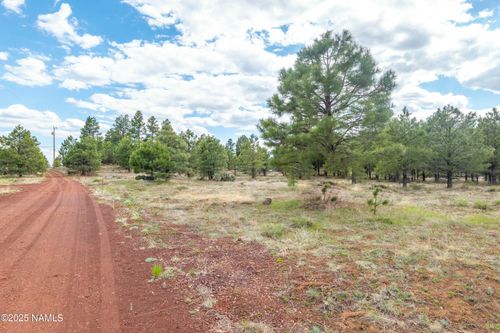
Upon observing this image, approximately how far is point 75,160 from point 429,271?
5874cm

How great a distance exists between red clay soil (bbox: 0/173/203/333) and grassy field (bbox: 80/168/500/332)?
691 millimetres

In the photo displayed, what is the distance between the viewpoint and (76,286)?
18.1 ft

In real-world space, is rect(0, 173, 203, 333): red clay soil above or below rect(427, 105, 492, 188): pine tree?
below

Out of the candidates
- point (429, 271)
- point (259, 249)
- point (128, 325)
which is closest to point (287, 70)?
point (259, 249)

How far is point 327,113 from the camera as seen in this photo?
16984mm

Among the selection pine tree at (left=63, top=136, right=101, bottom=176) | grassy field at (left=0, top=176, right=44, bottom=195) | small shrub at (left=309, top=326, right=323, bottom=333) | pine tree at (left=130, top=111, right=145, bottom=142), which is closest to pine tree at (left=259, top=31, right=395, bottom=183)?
small shrub at (left=309, top=326, right=323, bottom=333)

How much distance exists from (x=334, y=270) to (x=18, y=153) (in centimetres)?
5182

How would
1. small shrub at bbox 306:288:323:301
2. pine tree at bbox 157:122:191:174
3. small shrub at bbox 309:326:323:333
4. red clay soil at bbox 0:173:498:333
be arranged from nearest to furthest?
1. small shrub at bbox 309:326:323:333
2. red clay soil at bbox 0:173:498:333
3. small shrub at bbox 306:288:323:301
4. pine tree at bbox 157:122:191:174

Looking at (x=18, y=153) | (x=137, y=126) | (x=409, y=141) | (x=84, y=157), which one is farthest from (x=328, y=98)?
(x=137, y=126)

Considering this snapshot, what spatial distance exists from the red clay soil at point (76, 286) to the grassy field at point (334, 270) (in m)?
0.69

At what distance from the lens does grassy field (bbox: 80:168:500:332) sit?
4.80 meters

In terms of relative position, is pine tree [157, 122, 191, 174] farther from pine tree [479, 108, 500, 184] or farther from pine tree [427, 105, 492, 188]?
pine tree [479, 108, 500, 184]

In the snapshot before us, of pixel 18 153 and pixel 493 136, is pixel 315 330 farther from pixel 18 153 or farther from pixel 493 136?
pixel 18 153

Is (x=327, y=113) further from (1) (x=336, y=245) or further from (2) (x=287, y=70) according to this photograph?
(1) (x=336, y=245)
